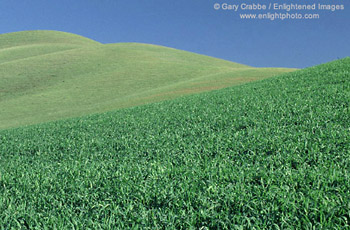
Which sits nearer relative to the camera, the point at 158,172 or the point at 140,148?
the point at 158,172

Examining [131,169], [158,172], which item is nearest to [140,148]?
[131,169]

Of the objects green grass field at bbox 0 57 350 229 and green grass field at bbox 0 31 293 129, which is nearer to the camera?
green grass field at bbox 0 57 350 229

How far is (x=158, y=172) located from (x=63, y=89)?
55.5m

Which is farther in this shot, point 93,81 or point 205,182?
point 93,81

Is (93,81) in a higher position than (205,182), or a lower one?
higher

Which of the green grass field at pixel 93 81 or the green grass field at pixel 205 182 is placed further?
the green grass field at pixel 93 81

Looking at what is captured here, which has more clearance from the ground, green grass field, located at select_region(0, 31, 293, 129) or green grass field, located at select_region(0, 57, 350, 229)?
green grass field, located at select_region(0, 31, 293, 129)

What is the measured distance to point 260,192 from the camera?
4.80 m

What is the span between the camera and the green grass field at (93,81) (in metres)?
40.5

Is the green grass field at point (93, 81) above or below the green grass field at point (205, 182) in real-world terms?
above

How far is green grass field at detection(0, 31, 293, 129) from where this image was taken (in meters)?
40.5

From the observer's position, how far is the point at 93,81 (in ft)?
201

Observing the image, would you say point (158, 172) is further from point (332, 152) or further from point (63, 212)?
point (332, 152)

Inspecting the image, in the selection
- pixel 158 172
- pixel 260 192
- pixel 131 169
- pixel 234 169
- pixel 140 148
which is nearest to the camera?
pixel 260 192
